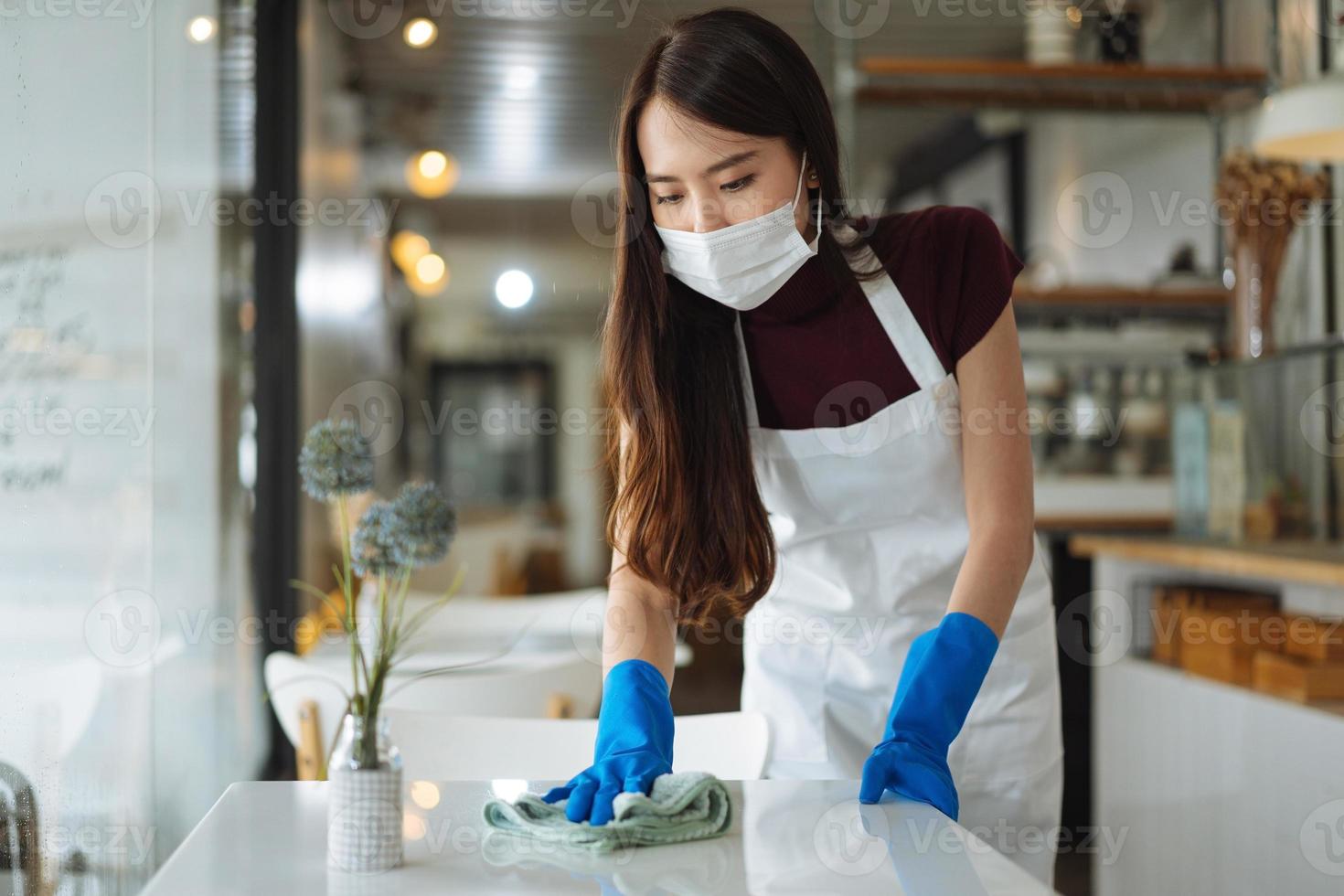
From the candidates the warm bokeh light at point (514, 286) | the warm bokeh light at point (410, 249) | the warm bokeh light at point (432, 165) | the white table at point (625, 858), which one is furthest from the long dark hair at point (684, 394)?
the warm bokeh light at point (514, 286)

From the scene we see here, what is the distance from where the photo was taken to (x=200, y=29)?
249 centimetres

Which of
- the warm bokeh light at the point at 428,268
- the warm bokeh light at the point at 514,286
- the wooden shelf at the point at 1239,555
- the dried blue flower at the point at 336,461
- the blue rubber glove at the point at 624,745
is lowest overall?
the blue rubber glove at the point at 624,745

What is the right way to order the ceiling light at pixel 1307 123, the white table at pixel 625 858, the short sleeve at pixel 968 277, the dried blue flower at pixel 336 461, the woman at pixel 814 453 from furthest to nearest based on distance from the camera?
the ceiling light at pixel 1307 123
the short sleeve at pixel 968 277
the woman at pixel 814 453
the dried blue flower at pixel 336 461
the white table at pixel 625 858

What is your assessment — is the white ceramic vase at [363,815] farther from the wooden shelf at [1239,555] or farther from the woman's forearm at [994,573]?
the wooden shelf at [1239,555]

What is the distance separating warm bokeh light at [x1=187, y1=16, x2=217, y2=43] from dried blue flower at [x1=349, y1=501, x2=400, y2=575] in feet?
5.93

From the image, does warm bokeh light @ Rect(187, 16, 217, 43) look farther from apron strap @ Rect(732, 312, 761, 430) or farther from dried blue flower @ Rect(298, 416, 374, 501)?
dried blue flower @ Rect(298, 416, 374, 501)

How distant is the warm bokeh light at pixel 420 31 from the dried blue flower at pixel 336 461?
12.6 feet

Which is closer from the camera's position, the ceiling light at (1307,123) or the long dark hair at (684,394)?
the long dark hair at (684,394)

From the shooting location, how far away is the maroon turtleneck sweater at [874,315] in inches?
53.2

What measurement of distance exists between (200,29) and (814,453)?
1.75 metres

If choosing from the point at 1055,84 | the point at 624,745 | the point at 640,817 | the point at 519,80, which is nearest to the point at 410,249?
the point at 519,80

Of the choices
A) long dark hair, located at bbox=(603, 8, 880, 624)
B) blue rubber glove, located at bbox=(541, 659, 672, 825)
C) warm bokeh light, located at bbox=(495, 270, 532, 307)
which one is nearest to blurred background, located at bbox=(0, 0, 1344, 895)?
long dark hair, located at bbox=(603, 8, 880, 624)

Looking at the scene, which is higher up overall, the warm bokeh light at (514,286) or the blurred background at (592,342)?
the warm bokeh light at (514,286)

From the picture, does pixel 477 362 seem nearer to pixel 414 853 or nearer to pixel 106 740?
pixel 106 740
